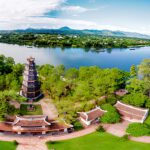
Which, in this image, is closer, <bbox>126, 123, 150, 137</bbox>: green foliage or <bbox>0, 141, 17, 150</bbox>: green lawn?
<bbox>0, 141, 17, 150</bbox>: green lawn

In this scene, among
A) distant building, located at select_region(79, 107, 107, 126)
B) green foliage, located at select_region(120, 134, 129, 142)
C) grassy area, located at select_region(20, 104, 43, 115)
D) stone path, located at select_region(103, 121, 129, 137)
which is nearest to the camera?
green foliage, located at select_region(120, 134, 129, 142)

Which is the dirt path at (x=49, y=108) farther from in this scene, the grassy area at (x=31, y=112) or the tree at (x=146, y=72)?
the tree at (x=146, y=72)

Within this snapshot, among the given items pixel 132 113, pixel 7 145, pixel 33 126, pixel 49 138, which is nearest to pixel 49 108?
pixel 33 126

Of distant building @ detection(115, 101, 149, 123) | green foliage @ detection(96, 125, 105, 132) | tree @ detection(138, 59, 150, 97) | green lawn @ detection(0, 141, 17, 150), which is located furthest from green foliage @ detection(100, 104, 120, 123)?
green lawn @ detection(0, 141, 17, 150)

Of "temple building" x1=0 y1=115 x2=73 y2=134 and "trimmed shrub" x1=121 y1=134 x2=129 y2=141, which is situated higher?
"temple building" x1=0 y1=115 x2=73 y2=134

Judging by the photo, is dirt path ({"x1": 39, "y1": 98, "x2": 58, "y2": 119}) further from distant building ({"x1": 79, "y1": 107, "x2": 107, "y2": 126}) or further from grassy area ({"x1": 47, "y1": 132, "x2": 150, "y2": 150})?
grassy area ({"x1": 47, "y1": 132, "x2": 150, "y2": 150})

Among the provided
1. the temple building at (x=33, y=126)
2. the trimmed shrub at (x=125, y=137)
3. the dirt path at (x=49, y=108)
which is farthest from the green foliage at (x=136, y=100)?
the temple building at (x=33, y=126)
